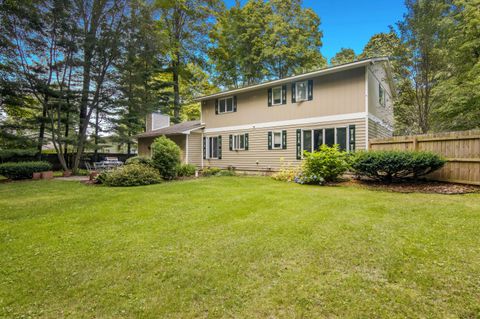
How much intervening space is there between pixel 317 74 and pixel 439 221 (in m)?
8.85

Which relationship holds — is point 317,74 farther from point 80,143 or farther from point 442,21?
point 80,143

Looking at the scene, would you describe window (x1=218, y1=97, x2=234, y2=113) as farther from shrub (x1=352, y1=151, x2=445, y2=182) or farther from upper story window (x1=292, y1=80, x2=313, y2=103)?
shrub (x1=352, y1=151, x2=445, y2=182)

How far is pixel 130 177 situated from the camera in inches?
399

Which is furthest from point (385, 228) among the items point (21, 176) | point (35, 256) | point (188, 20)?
point (188, 20)

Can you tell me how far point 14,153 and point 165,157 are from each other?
991 centimetres

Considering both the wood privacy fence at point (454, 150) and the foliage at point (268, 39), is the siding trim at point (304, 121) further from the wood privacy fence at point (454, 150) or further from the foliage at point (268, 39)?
the foliage at point (268, 39)

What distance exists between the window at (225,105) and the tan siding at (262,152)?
4.83ft

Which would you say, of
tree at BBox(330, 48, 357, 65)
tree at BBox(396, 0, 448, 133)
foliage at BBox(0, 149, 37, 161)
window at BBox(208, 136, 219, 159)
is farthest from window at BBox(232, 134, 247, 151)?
tree at BBox(330, 48, 357, 65)

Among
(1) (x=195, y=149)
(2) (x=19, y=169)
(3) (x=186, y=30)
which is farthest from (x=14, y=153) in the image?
(3) (x=186, y=30)

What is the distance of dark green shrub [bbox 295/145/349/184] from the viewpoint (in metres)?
9.26

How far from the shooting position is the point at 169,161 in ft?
38.2

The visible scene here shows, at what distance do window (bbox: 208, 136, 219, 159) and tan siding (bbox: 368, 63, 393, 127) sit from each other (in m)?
9.13

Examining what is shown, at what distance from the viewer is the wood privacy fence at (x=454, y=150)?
735cm

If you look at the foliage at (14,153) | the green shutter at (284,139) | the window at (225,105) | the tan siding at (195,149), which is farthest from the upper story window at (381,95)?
the foliage at (14,153)
